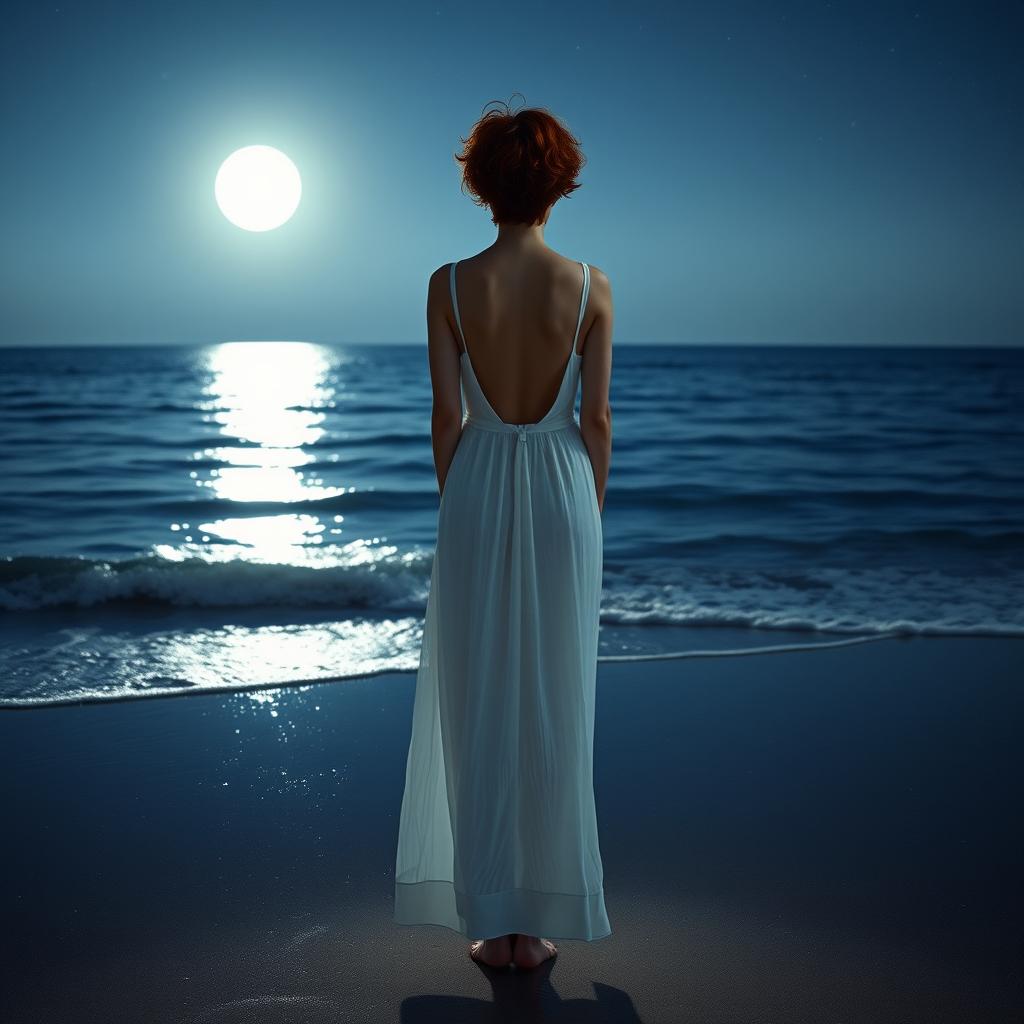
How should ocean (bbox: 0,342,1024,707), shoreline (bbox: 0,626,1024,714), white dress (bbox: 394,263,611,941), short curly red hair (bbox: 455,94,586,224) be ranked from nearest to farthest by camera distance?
short curly red hair (bbox: 455,94,586,224), white dress (bbox: 394,263,611,941), shoreline (bbox: 0,626,1024,714), ocean (bbox: 0,342,1024,707)

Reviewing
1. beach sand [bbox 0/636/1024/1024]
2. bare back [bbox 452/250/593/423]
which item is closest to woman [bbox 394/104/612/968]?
bare back [bbox 452/250/593/423]

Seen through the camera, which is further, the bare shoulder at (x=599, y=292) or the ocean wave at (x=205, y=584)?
the ocean wave at (x=205, y=584)

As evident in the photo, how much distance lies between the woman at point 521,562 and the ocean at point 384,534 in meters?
2.61

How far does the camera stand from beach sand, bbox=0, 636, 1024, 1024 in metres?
2.37

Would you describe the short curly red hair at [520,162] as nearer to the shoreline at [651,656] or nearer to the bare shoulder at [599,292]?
the bare shoulder at [599,292]

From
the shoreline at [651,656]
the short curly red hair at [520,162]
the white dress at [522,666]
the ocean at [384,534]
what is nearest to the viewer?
the short curly red hair at [520,162]

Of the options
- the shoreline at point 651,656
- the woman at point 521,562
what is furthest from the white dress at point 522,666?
the shoreline at point 651,656

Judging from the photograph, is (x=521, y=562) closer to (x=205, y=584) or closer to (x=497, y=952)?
(x=497, y=952)

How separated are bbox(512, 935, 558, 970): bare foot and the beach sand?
0.13 feet

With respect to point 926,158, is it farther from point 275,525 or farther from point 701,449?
point 275,525

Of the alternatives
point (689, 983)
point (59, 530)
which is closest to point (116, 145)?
point (59, 530)

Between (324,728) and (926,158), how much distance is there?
1862 centimetres

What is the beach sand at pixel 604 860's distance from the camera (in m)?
2.37

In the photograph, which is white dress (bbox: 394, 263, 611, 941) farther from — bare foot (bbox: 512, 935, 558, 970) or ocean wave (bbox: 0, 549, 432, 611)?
ocean wave (bbox: 0, 549, 432, 611)
